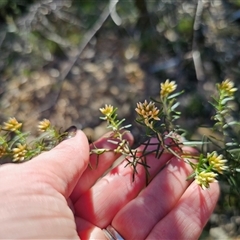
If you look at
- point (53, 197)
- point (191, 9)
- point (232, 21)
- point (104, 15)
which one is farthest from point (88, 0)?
point (53, 197)

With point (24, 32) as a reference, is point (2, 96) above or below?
below

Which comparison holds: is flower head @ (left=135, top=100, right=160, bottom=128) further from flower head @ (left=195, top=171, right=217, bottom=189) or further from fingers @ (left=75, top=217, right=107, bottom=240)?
fingers @ (left=75, top=217, right=107, bottom=240)

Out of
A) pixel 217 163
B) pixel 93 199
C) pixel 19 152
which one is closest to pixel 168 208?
pixel 93 199

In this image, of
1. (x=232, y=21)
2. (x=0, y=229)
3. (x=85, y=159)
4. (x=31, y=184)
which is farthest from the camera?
(x=232, y=21)

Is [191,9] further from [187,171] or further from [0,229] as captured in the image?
[0,229]

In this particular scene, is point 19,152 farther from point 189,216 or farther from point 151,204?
point 189,216

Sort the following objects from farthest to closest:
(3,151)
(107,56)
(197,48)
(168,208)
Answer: (107,56), (197,48), (168,208), (3,151)

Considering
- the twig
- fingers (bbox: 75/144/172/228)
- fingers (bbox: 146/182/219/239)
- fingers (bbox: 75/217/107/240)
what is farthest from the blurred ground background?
fingers (bbox: 75/217/107/240)
